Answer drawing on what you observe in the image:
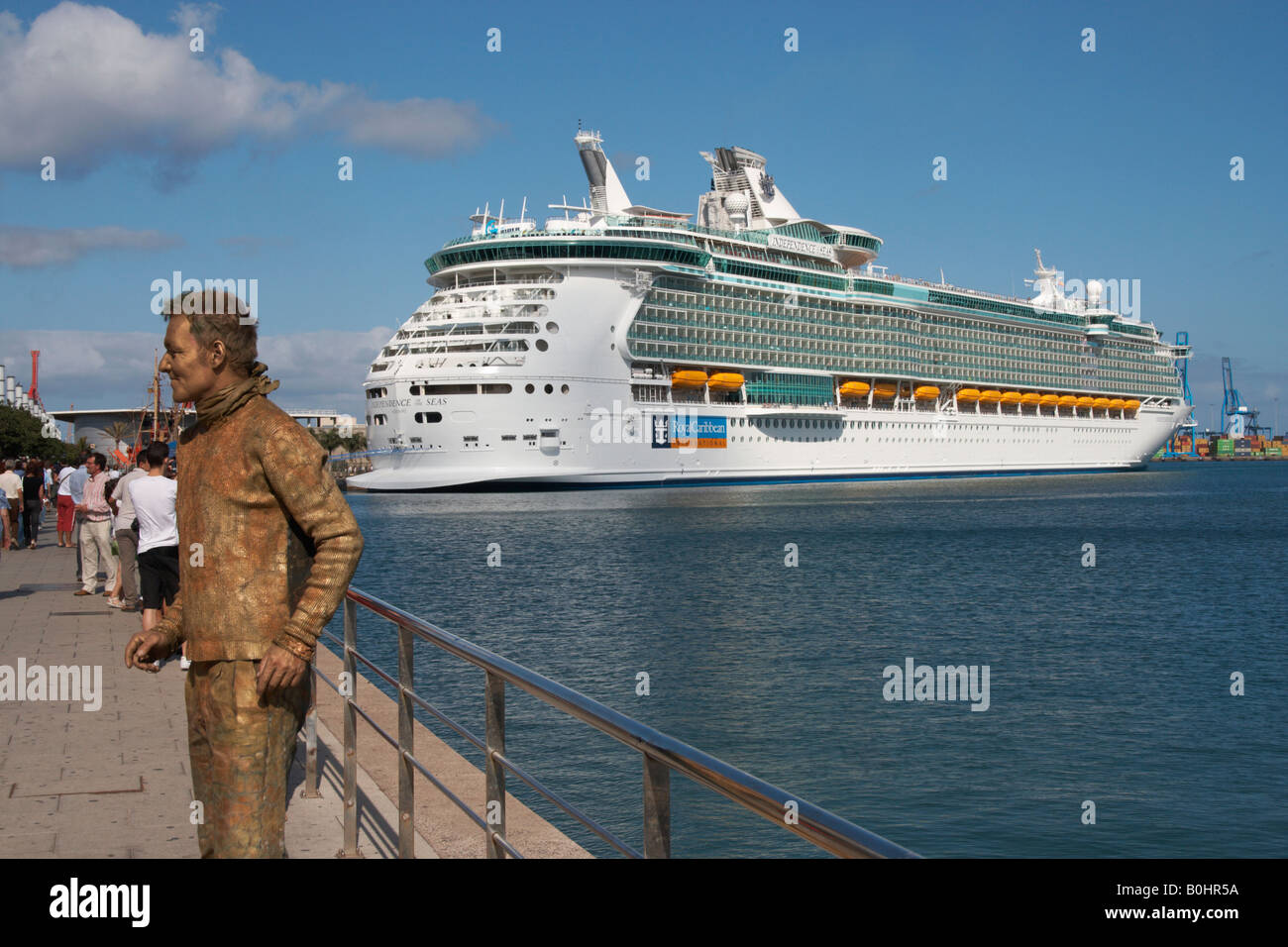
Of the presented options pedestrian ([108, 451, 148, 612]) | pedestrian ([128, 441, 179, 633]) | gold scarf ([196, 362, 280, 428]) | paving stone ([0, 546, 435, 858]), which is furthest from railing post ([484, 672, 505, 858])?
pedestrian ([108, 451, 148, 612])

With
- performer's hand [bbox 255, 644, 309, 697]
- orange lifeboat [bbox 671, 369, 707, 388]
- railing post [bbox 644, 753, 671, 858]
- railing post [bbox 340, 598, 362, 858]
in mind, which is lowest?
railing post [bbox 340, 598, 362, 858]

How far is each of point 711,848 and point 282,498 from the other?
23.0 feet

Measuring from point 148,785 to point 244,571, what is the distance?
346 centimetres

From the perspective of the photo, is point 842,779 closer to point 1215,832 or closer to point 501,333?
point 1215,832

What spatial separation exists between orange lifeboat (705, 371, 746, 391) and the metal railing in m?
64.3

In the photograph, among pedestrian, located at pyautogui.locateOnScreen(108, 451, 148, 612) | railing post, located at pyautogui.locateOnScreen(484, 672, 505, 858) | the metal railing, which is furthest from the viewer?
pedestrian, located at pyautogui.locateOnScreen(108, 451, 148, 612)

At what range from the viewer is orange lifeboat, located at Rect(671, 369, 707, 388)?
67125 millimetres

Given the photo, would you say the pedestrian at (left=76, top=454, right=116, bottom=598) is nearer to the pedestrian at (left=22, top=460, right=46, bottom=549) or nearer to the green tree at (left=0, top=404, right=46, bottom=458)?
the pedestrian at (left=22, top=460, right=46, bottom=549)

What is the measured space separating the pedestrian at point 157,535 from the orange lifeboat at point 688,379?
57.8 meters

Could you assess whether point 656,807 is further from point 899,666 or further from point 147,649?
point 899,666

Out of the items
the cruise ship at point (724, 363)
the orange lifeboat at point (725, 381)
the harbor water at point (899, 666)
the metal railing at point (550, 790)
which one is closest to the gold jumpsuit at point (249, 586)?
the metal railing at point (550, 790)

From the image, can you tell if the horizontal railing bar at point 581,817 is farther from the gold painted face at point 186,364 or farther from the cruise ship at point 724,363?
the cruise ship at point 724,363

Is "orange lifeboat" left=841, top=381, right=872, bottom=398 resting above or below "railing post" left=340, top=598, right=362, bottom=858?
above

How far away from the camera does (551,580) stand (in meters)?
26.0
